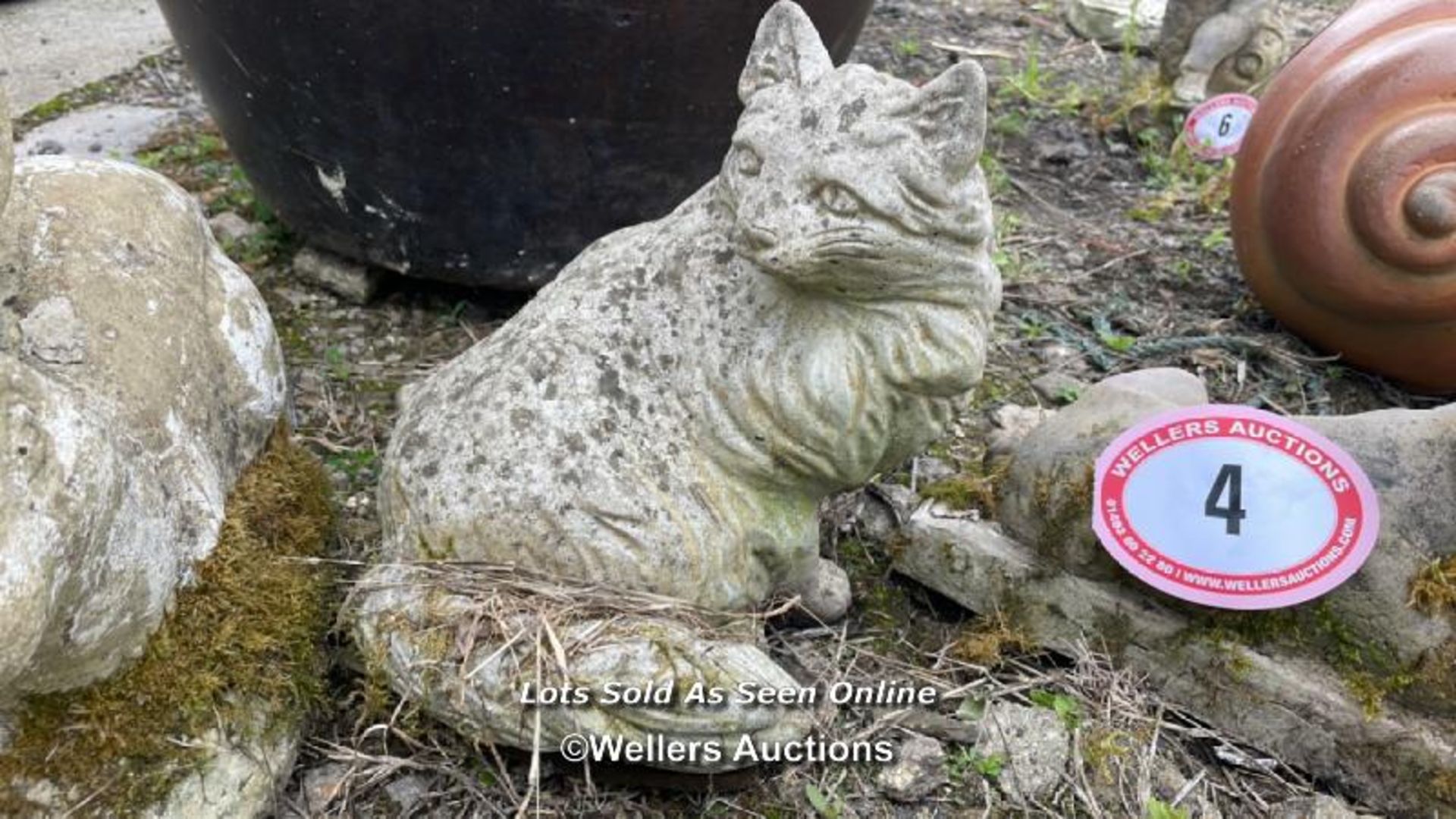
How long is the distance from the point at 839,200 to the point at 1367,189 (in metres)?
1.55

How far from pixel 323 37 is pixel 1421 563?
186 cm

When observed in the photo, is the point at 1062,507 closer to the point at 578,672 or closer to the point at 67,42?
the point at 578,672

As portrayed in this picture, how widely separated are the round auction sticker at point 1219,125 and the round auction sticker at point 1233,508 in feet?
5.90

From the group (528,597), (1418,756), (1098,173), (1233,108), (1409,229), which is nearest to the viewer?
(528,597)

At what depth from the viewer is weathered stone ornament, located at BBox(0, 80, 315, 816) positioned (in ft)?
3.86

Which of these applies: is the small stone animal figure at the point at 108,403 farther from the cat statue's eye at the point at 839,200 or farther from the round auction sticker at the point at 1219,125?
the round auction sticker at the point at 1219,125

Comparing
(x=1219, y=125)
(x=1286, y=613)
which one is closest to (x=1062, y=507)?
(x=1286, y=613)

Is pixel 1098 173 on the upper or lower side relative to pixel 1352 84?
lower

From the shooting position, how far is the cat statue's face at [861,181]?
131 cm

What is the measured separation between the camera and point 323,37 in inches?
85.6

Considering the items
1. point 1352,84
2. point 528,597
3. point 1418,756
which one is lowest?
point 1418,756

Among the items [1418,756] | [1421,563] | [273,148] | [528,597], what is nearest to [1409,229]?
[1421,563]

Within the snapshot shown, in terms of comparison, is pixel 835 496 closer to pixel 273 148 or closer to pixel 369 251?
pixel 369 251

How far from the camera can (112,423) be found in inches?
58.4
